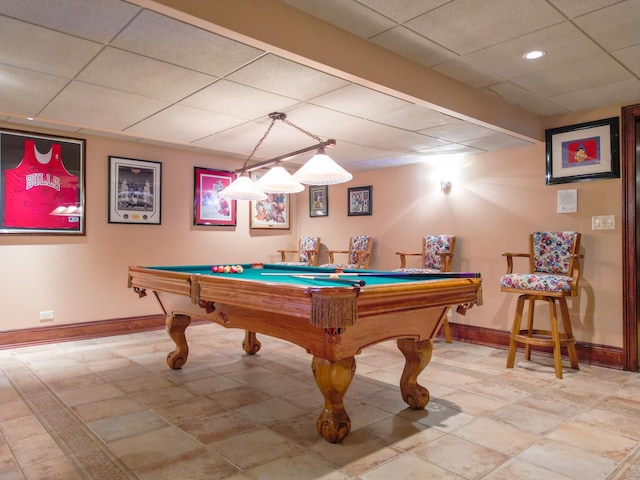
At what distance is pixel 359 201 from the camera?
6262 mm

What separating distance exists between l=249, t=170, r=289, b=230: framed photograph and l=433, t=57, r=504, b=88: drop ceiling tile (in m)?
3.58

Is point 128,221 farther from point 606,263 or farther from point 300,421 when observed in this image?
point 606,263

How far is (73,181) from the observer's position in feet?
15.7

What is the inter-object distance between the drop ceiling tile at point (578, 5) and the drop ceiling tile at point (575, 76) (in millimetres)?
718

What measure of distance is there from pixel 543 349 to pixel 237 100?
3713mm

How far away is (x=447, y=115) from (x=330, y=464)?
2.81 meters

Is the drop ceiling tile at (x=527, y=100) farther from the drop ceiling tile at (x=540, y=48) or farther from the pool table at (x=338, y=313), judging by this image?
the pool table at (x=338, y=313)

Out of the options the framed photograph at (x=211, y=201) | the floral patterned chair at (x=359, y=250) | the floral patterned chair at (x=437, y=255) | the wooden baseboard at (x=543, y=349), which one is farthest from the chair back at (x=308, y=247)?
the wooden baseboard at (x=543, y=349)

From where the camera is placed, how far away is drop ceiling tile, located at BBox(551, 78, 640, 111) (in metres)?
3.40

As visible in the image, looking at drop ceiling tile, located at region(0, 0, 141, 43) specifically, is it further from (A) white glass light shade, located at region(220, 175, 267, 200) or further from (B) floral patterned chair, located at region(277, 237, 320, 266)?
(B) floral patterned chair, located at region(277, 237, 320, 266)

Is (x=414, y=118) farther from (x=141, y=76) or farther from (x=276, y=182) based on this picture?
(x=141, y=76)

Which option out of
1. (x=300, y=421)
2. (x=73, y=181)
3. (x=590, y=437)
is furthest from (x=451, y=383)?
(x=73, y=181)

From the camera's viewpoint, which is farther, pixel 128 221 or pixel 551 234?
pixel 128 221

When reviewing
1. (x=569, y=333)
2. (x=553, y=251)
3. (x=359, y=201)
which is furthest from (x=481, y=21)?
(x=359, y=201)
